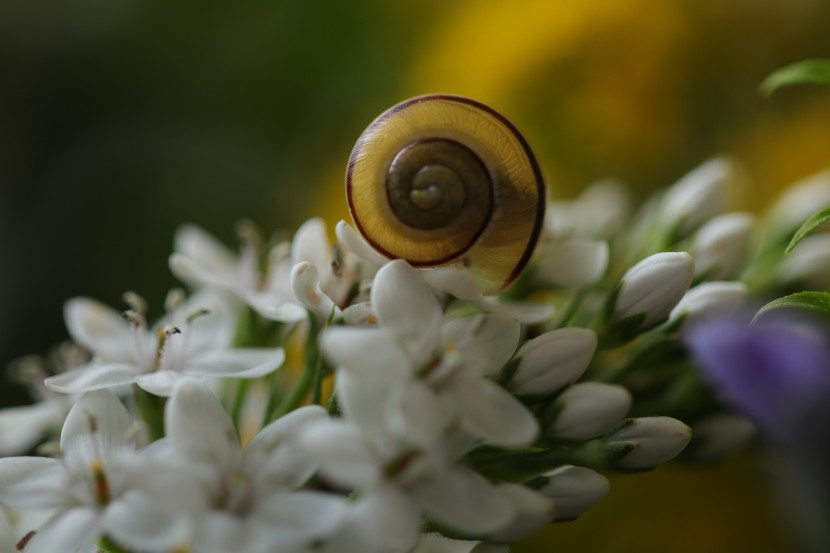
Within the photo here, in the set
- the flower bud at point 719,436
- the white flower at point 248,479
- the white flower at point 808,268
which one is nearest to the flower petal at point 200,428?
the white flower at point 248,479

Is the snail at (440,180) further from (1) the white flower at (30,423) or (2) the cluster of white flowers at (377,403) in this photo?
(1) the white flower at (30,423)

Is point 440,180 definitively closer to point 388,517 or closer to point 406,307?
point 406,307

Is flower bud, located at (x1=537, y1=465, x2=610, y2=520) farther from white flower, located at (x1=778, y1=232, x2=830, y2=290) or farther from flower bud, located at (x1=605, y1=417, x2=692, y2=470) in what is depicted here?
white flower, located at (x1=778, y1=232, x2=830, y2=290)

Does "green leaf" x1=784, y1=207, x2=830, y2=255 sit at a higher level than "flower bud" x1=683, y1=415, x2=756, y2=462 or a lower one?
higher

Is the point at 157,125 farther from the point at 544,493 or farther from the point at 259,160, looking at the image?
the point at 544,493

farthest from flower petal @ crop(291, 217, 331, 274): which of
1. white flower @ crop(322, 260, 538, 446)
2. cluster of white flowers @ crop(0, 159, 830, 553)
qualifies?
white flower @ crop(322, 260, 538, 446)

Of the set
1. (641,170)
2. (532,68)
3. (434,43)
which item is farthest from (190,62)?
(641,170)

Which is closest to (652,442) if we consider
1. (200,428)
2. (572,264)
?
(572,264)
